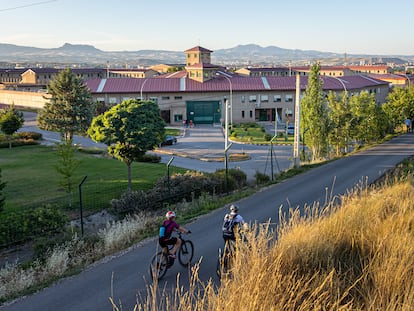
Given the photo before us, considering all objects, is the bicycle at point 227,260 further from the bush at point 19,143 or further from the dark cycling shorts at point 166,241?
the bush at point 19,143

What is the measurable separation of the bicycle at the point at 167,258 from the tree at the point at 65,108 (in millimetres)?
39283

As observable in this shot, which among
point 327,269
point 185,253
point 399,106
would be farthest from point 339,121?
point 327,269

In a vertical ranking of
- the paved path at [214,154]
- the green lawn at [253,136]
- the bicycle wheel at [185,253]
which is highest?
the bicycle wheel at [185,253]

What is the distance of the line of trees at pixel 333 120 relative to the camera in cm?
3094

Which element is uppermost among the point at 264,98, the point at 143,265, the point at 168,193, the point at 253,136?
the point at 264,98

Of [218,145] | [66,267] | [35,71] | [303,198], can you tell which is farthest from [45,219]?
[35,71]

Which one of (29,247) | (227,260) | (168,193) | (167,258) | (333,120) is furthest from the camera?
(333,120)

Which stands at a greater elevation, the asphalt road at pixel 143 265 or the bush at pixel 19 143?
the asphalt road at pixel 143 265

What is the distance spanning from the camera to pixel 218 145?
48625 mm

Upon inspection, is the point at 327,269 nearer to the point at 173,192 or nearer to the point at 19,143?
the point at 173,192

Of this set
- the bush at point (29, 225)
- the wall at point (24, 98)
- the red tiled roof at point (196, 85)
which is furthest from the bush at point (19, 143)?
the wall at point (24, 98)

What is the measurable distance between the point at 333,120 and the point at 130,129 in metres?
18.3

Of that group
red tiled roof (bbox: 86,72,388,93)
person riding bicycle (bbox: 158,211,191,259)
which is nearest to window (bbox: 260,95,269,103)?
red tiled roof (bbox: 86,72,388,93)

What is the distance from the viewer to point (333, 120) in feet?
114
